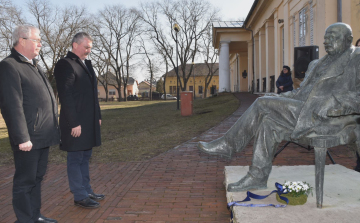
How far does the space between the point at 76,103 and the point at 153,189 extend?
5.21 ft

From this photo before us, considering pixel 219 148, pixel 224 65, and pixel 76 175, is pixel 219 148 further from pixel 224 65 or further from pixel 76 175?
pixel 224 65

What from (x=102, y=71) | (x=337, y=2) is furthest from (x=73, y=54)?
(x=102, y=71)

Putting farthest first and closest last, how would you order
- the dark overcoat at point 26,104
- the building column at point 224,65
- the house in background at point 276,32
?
the building column at point 224,65
the house in background at point 276,32
the dark overcoat at point 26,104

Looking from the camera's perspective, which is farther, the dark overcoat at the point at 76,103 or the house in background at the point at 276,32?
the house in background at the point at 276,32

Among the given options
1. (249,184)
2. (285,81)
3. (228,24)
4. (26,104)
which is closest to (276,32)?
(285,81)

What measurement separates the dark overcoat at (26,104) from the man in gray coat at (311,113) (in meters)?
1.65

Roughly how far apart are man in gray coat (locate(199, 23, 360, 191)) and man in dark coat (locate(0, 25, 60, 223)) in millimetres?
1710

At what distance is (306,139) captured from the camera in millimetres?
3092

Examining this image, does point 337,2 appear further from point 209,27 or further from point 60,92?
point 209,27

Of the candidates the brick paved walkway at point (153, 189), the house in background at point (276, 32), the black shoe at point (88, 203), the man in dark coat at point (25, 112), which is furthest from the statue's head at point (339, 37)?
the house in background at point (276, 32)

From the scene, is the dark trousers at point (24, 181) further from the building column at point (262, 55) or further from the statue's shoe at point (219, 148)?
the building column at point (262, 55)

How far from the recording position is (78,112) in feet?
12.0

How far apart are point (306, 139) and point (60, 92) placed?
2.58 metres

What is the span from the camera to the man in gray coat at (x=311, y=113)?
3.06 meters
